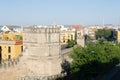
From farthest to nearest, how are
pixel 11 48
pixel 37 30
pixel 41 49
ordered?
pixel 11 48
pixel 41 49
pixel 37 30

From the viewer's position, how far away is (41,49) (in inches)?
1272

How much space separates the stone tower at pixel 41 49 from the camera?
1264 inches

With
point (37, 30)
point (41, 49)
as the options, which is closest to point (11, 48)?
point (41, 49)

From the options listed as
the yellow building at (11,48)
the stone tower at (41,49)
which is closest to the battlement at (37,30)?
the stone tower at (41,49)

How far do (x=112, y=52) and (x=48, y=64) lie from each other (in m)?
12.3

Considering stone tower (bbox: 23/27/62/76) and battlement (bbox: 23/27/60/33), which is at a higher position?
battlement (bbox: 23/27/60/33)

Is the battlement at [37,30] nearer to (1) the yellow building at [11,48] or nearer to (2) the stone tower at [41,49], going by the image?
(2) the stone tower at [41,49]

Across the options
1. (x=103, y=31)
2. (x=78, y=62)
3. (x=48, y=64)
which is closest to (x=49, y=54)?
(x=48, y=64)

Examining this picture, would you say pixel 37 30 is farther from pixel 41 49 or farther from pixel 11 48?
pixel 11 48

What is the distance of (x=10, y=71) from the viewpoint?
1268 inches

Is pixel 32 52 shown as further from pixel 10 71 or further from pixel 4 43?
pixel 4 43

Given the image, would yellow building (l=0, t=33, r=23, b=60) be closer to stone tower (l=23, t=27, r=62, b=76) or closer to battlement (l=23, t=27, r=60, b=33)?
stone tower (l=23, t=27, r=62, b=76)

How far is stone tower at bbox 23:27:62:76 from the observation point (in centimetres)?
3209

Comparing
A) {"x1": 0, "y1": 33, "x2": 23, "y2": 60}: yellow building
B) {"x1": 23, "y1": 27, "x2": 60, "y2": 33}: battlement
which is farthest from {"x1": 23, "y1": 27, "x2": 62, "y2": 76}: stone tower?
{"x1": 0, "y1": 33, "x2": 23, "y2": 60}: yellow building
